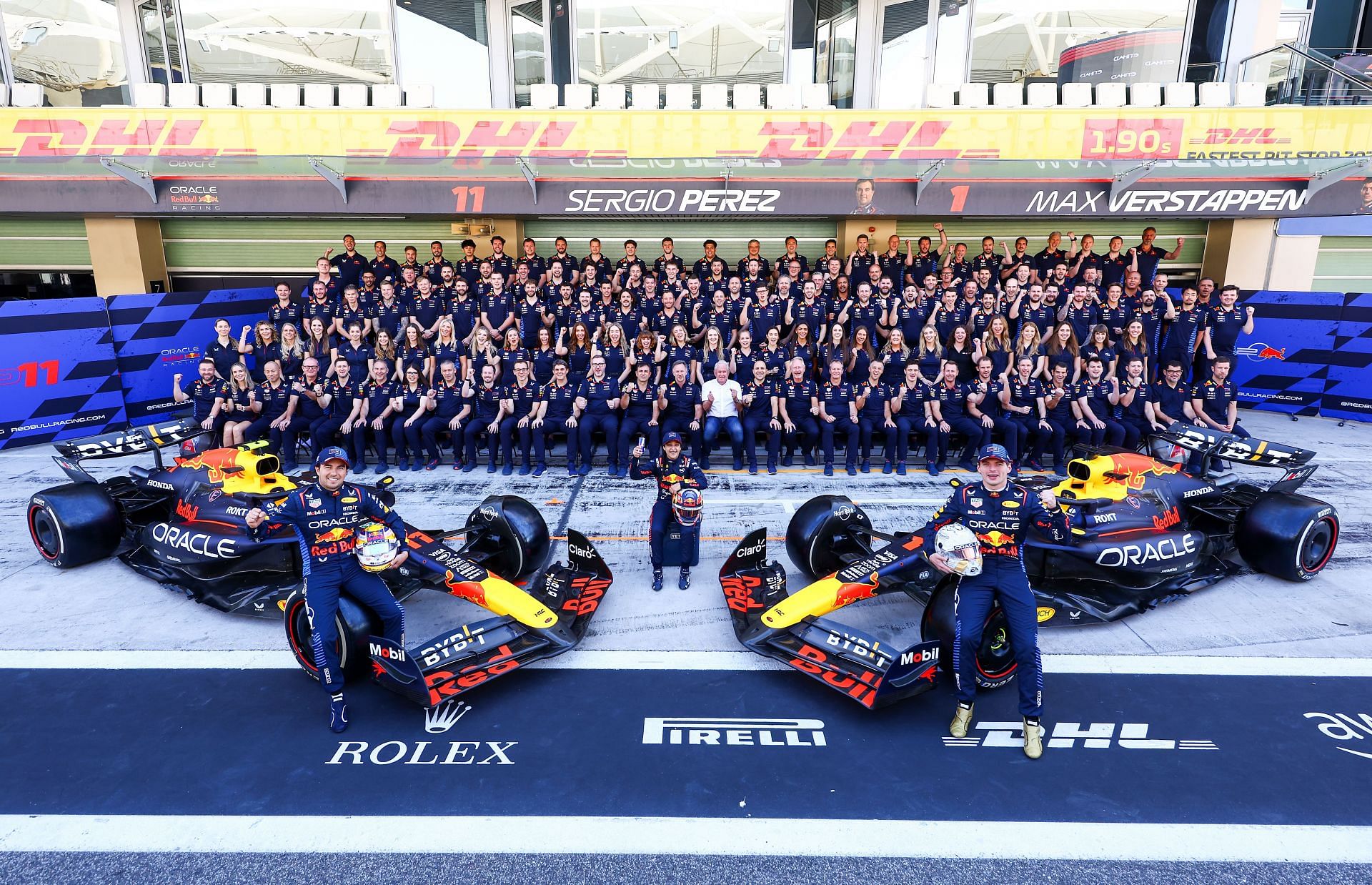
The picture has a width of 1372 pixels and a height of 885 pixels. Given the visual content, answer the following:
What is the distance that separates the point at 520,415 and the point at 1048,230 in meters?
12.1

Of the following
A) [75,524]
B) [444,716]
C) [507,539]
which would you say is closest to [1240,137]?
[507,539]

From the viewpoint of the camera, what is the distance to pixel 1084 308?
1123cm

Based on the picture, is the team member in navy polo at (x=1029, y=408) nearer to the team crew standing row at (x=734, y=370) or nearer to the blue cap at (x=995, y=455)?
the team crew standing row at (x=734, y=370)

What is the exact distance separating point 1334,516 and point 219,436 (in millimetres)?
13212

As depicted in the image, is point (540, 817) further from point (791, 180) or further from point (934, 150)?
point (934, 150)

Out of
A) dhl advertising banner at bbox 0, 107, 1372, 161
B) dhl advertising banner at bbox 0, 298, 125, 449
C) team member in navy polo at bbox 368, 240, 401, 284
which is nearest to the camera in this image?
dhl advertising banner at bbox 0, 298, 125, 449

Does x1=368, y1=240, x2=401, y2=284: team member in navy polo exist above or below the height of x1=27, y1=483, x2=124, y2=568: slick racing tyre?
above

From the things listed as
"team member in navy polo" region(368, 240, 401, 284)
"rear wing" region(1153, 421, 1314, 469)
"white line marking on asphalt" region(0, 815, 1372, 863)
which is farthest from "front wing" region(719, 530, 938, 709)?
"team member in navy polo" region(368, 240, 401, 284)

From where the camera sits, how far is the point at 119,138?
44.9ft

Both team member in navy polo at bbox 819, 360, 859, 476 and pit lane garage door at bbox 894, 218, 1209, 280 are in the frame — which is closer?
team member in navy polo at bbox 819, 360, 859, 476

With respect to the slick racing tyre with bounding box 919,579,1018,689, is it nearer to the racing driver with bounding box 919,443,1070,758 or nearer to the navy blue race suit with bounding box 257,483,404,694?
the racing driver with bounding box 919,443,1070,758

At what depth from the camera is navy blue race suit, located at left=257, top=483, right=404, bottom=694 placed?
14.7 ft

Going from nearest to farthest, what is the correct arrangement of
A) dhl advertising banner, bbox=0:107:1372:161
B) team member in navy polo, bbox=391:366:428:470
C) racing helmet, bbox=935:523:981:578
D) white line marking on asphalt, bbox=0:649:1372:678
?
racing helmet, bbox=935:523:981:578
white line marking on asphalt, bbox=0:649:1372:678
team member in navy polo, bbox=391:366:428:470
dhl advertising banner, bbox=0:107:1372:161

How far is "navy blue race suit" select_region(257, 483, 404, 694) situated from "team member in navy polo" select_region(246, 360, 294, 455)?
6.31 m
